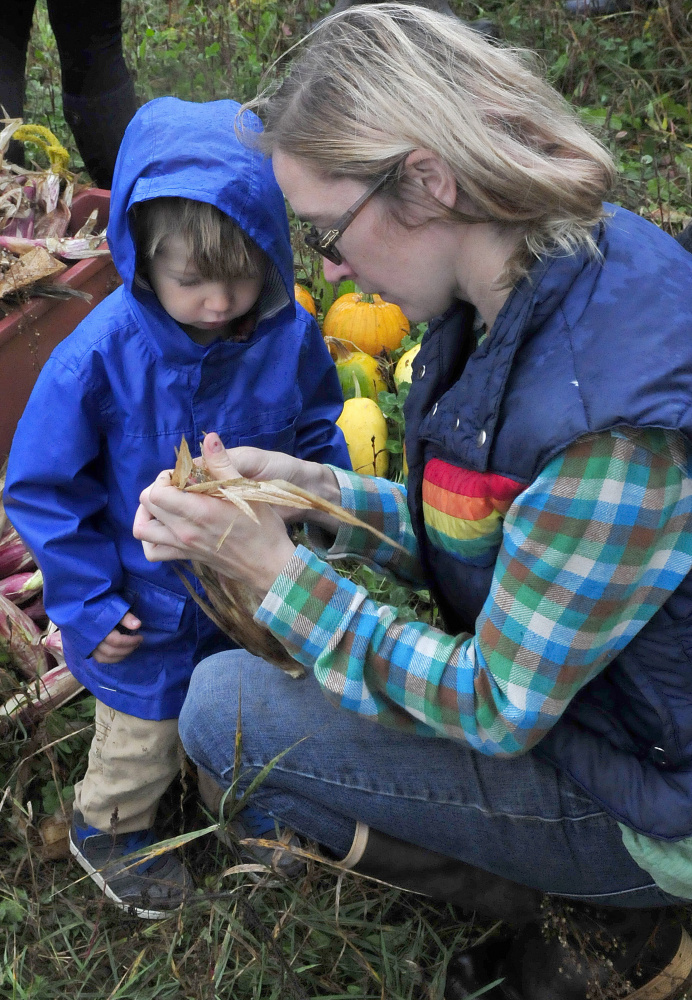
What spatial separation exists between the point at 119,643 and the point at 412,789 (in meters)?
0.74

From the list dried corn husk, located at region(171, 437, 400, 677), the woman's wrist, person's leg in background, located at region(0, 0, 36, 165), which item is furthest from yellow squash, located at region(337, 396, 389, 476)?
person's leg in background, located at region(0, 0, 36, 165)

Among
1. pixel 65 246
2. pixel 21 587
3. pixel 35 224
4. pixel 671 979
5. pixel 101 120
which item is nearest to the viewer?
pixel 671 979

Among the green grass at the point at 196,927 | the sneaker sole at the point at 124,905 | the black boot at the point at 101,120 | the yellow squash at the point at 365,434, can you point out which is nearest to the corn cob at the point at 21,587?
the green grass at the point at 196,927

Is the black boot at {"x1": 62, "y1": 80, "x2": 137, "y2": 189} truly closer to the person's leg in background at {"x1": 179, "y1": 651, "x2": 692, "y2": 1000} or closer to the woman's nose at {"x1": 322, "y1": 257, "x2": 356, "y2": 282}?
the woman's nose at {"x1": 322, "y1": 257, "x2": 356, "y2": 282}

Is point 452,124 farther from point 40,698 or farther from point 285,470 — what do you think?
point 40,698

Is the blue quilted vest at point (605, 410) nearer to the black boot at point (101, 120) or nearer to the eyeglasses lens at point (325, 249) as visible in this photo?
the eyeglasses lens at point (325, 249)

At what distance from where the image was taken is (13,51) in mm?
3520

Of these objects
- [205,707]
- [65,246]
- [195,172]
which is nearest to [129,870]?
[205,707]

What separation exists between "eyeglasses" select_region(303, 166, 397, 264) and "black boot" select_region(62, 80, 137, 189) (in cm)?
270

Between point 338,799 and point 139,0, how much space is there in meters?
6.58

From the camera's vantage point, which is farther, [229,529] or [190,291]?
[190,291]

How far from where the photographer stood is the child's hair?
178cm

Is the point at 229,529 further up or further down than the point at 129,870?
further up

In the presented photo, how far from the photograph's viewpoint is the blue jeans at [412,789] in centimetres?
170
